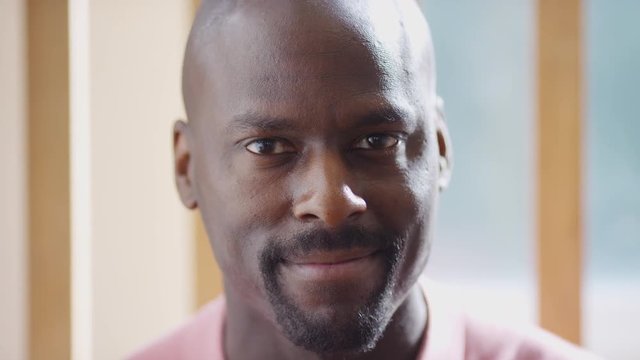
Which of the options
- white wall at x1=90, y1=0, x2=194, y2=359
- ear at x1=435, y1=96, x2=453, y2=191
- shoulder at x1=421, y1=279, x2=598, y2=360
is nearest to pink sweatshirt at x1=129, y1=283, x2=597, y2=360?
shoulder at x1=421, y1=279, x2=598, y2=360

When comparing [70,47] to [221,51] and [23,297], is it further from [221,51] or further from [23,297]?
[23,297]

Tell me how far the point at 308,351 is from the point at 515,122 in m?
0.72

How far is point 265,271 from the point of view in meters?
0.86

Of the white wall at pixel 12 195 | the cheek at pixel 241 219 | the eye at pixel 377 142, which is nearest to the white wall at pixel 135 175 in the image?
the white wall at pixel 12 195

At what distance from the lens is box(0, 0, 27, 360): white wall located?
118 centimetres

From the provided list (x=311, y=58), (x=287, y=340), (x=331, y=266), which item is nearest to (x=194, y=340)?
(x=287, y=340)

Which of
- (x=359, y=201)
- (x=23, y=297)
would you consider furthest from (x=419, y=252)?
(x=23, y=297)

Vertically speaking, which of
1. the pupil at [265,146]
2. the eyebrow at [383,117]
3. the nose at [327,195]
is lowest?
the nose at [327,195]

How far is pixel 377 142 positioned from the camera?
0.87m

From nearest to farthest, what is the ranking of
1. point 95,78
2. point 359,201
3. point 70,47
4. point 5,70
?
point 359,201 < point 70,47 < point 5,70 < point 95,78

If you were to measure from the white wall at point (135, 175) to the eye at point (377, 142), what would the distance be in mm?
588

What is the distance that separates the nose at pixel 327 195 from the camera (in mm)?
811

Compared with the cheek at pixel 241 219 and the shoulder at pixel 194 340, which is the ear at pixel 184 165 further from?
the shoulder at pixel 194 340

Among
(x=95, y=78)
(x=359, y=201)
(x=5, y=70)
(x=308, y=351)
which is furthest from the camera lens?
(x=95, y=78)
